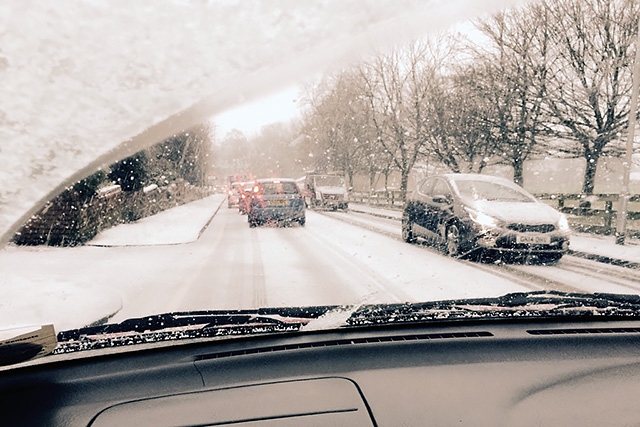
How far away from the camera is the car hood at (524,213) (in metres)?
6.21

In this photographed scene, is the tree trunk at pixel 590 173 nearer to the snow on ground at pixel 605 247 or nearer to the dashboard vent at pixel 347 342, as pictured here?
the snow on ground at pixel 605 247

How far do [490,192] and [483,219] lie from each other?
56 centimetres

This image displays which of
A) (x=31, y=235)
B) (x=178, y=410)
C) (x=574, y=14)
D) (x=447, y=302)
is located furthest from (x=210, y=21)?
(x=574, y=14)

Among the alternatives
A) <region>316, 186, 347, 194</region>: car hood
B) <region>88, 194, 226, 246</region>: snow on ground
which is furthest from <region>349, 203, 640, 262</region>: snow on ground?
<region>316, 186, 347, 194</region>: car hood

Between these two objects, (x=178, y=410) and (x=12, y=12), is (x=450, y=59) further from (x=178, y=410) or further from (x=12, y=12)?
(x=178, y=410)

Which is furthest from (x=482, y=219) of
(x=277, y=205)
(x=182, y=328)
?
(x=182, y=328)

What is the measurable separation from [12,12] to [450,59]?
4625 millimetres

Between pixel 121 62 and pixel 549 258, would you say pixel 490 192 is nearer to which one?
pixel 549 258

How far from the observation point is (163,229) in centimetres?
866

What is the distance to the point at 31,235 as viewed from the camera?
13.6 feet

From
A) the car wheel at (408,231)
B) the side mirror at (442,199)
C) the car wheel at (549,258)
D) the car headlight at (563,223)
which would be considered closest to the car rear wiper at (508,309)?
the car headlight at (563,223)

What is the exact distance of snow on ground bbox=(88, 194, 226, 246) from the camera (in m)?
6.94

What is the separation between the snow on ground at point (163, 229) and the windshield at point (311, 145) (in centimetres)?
10

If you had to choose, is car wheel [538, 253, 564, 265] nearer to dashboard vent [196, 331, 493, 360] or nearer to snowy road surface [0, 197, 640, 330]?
snowy road surface [0, 197, 640, 330]
